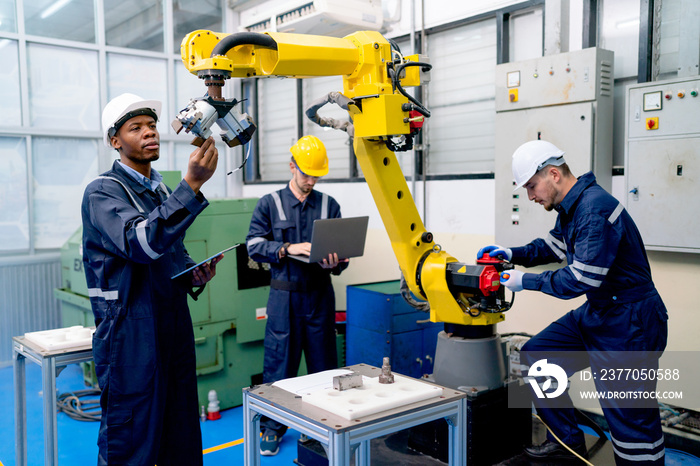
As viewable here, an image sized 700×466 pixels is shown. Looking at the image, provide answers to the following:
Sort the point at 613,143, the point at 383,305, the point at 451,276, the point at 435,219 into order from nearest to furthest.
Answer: the point at 451,276, the point at 613,143, the point at 383,305, the point at 435,219

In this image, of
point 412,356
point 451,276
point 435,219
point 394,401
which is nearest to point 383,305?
point 412,356

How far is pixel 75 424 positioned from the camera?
3.95m

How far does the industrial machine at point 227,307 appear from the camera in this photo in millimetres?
4023

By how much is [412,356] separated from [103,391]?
2300mm

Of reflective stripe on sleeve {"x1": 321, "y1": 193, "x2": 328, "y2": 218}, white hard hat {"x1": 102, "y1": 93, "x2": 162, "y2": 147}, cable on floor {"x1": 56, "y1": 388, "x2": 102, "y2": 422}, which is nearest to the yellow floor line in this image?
cable on floor {"x1": 56, "y1": 388, "x2": 102, "y2": 422}

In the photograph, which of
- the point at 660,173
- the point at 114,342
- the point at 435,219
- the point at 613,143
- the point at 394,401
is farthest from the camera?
the point at 435,219

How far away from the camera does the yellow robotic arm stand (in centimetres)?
186

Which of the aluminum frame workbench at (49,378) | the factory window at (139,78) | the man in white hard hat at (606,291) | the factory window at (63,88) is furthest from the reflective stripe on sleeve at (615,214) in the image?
the factory window at (63,88)

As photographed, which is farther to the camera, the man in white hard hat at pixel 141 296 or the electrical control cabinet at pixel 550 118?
the electrical control cabinet at pixel 550 118

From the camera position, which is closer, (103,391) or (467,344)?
(103,391)

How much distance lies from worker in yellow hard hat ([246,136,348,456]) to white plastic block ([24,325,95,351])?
1.01 metres

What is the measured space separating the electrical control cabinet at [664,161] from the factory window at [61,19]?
16.4 feet

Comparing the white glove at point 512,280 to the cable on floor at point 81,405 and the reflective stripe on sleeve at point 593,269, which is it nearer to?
the reflective stripe on sleeve at point 593,269

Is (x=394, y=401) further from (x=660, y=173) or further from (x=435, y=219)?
(x=435, y=219)
